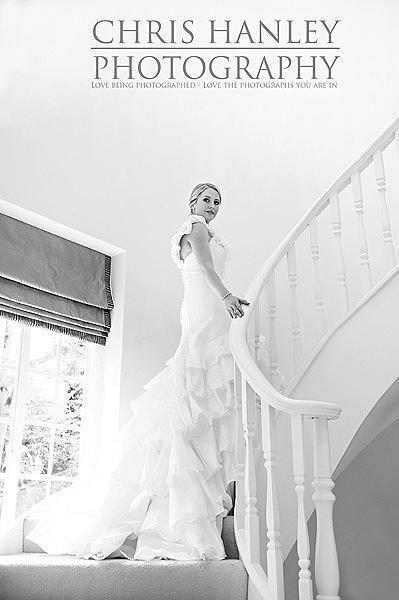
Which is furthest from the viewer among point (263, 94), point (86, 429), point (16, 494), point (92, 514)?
point (263, 94)

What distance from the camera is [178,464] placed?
2314mm

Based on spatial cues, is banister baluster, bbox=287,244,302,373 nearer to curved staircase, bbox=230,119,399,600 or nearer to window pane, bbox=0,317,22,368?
curved staircase, bbox=230,119,399,600

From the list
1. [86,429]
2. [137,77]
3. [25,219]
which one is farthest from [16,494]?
[137,77]

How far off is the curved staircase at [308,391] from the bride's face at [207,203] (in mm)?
415

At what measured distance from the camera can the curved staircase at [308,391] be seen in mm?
1836

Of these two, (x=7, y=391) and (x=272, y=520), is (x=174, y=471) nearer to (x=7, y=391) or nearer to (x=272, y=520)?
(x=272, y=520)

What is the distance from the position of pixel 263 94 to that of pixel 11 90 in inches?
68.2

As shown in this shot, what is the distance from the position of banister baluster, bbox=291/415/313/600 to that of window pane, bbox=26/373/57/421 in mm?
2149

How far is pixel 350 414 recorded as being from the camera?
268 centimetres

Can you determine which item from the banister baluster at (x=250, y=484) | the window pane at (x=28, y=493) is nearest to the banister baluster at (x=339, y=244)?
the banister baluster at (x=250, y=484)

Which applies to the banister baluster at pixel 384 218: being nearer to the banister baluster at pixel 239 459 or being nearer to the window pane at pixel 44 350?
the banister baluster at pixel 239 459

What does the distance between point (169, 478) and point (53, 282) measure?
1736 millimetres

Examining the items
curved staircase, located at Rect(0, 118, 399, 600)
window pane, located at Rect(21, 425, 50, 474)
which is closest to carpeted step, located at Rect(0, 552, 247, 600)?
curved staircase, located at Rect(0, 118, 399, 600)

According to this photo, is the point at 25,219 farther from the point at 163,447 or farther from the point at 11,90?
the point at 163,447
